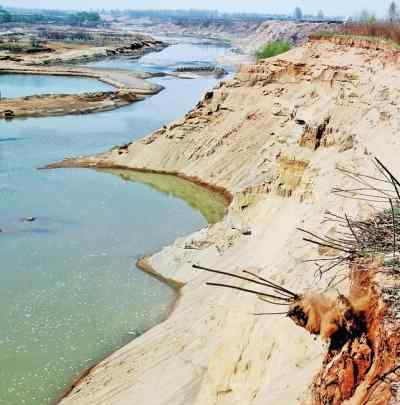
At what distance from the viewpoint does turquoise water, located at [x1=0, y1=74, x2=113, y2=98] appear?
50.5 meters

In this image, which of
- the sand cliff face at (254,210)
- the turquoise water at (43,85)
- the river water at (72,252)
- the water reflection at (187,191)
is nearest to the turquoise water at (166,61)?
the turquoise water at (43,85)

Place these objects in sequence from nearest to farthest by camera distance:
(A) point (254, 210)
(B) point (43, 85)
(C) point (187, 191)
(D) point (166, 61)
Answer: (A) point (254, 210), (C) point (187, 191), (B) point (43, 85), (D) point (166, 61)

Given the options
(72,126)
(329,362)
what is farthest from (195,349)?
(72,126)

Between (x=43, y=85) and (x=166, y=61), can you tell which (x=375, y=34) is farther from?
(x=166, y=61)

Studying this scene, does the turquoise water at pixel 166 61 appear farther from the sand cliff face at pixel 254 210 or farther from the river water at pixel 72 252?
the sand cliff face at pixel 254 210

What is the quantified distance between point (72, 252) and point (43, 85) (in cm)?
4097

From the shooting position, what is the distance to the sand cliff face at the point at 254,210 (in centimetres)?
816

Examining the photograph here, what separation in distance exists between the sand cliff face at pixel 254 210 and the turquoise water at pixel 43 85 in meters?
24.5

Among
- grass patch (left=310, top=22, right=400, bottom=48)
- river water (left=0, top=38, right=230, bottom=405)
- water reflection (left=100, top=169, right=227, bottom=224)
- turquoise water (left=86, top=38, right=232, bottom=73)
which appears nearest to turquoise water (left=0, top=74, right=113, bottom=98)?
turquoise water (left=86, top=38, right=232, bottom=73)

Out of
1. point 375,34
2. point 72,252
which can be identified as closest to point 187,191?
point 72,252

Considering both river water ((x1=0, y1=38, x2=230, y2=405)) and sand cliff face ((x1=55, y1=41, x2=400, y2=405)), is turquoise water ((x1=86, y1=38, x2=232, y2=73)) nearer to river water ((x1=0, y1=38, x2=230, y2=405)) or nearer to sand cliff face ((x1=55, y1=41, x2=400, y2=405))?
river water ((x1=0, y1=38, x2=230, y2=405))

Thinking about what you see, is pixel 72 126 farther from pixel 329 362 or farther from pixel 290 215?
pixel 329 362

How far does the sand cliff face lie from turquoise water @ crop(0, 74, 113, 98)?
24547mm

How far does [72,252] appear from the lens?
57.5 feet
